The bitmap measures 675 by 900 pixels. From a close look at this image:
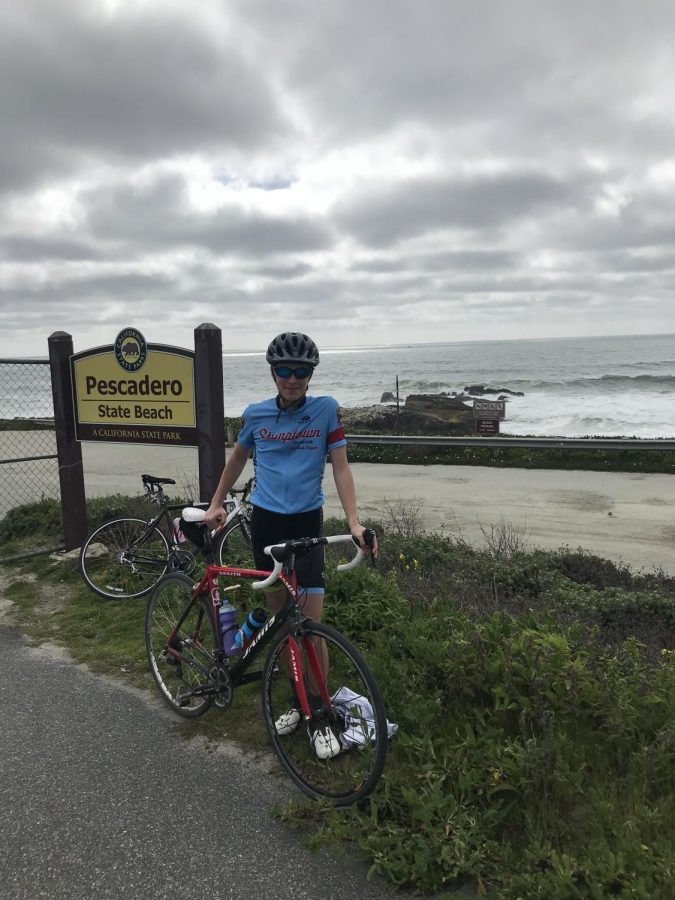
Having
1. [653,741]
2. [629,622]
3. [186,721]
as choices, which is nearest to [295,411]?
[186,721]

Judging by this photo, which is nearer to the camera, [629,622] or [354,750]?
[354,750]

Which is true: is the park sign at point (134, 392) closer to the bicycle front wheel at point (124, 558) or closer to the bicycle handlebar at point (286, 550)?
the bicycle front wheel at point (124, 558)

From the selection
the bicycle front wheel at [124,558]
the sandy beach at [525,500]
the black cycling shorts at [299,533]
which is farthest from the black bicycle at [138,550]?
the sandy beach at [525,500]

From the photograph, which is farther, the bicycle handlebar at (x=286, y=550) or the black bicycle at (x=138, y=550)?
the black bicycle at (x=138, y=550)

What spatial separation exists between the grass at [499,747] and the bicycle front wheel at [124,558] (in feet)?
3.31

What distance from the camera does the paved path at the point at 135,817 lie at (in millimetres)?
2533

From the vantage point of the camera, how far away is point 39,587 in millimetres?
6371

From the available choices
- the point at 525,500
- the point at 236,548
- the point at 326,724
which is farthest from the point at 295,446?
the point at 525,500

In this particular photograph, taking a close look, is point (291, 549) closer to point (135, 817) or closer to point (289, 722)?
point (289, 722)

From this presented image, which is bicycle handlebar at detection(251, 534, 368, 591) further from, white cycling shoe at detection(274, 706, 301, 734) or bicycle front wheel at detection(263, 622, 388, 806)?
white cycling shoe at detection(274, 706, 301, 734)

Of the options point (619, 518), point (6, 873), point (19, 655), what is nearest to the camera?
point (6, 873)

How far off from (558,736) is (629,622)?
254 centimetres

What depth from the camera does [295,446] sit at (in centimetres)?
335

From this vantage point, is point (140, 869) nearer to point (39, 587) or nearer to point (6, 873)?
point (6, 873)
